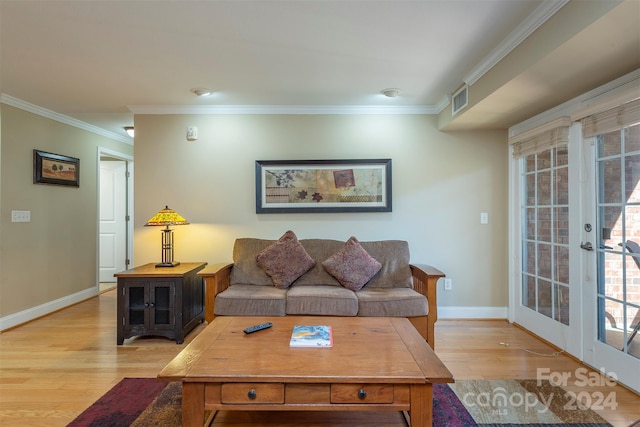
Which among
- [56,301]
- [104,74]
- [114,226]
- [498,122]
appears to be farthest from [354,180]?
[114,226]

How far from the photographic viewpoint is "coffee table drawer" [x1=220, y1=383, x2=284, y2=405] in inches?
56.5

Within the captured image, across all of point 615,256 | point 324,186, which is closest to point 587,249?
point 615,256

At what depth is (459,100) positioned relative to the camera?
308 centimetres

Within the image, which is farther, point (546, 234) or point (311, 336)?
point (546, 234)

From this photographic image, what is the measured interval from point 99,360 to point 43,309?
1.77 metres

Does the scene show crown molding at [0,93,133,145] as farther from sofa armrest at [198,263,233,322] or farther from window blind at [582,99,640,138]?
window blind at [582,99,640,138]

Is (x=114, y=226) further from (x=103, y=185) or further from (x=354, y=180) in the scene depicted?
(x=354, y=180)

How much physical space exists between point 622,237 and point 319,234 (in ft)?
8.09

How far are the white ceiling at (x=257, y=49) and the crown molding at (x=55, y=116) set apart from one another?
11 cm

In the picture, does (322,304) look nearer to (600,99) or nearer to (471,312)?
(471,312)

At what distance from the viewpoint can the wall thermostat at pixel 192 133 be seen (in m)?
3.62

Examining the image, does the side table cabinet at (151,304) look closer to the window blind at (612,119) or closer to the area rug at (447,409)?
the area rug at (447,409)

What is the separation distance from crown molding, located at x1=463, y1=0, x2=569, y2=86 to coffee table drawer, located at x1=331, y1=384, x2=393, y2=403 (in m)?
2.12

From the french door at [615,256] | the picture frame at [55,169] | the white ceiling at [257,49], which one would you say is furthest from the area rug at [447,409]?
the picture frame at [55,169]
